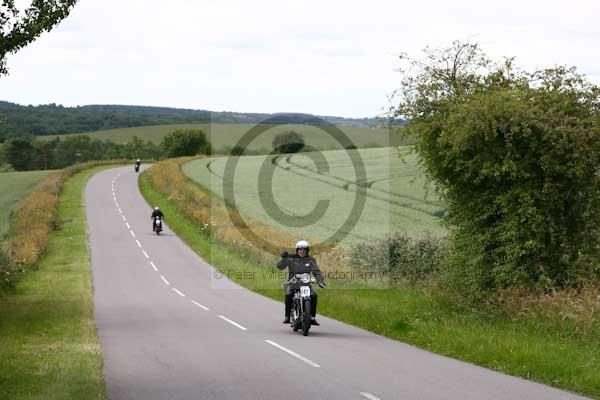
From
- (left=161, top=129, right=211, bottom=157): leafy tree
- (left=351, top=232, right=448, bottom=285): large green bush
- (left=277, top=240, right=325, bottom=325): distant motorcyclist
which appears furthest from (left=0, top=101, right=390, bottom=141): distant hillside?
(left=277, top=240, right=325, bottom=325): distant motorcyclist

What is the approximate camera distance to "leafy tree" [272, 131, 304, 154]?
84125mm

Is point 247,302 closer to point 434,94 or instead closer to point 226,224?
point 434,94

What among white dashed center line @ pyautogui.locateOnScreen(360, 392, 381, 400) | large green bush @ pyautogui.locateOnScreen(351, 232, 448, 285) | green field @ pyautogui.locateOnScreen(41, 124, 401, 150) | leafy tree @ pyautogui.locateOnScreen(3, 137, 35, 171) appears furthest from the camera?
leafy tree @ pyautogui.locateOnScreen(3, 137, 35, 171)

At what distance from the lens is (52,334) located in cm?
1798

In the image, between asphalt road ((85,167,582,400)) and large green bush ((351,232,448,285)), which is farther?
large green bush ((351,232,448,285))

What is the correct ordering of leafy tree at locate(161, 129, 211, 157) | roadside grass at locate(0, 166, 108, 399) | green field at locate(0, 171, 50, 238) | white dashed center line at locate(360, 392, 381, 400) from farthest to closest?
leafy tree at locate(161, 129, 211, 157), green field at locate(0, 171, 50, 238), roadside grass at locate(0, 166, 108, 399), white dashed center line at locate(360, 392, 381, 400)

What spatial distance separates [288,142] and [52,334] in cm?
6775

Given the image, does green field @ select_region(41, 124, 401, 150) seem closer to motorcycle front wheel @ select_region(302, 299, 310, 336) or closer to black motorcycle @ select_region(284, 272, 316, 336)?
black motorcycle @ select_region(284, 272, 316, 336)

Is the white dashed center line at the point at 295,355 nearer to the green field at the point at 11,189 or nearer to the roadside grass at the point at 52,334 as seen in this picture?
the roadside grass at the point at 52,334

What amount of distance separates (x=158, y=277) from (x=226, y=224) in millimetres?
11640

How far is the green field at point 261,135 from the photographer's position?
84312 mm

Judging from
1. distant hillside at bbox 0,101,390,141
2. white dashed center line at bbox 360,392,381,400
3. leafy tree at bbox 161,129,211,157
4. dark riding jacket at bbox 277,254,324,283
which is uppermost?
distant hillside at bbox 0,101,390,141

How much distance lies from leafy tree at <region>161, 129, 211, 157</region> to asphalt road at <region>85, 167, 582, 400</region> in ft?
372

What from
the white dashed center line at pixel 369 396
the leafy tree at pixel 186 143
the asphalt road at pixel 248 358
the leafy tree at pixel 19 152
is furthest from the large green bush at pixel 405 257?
the leafy tree at pixel 19 152
